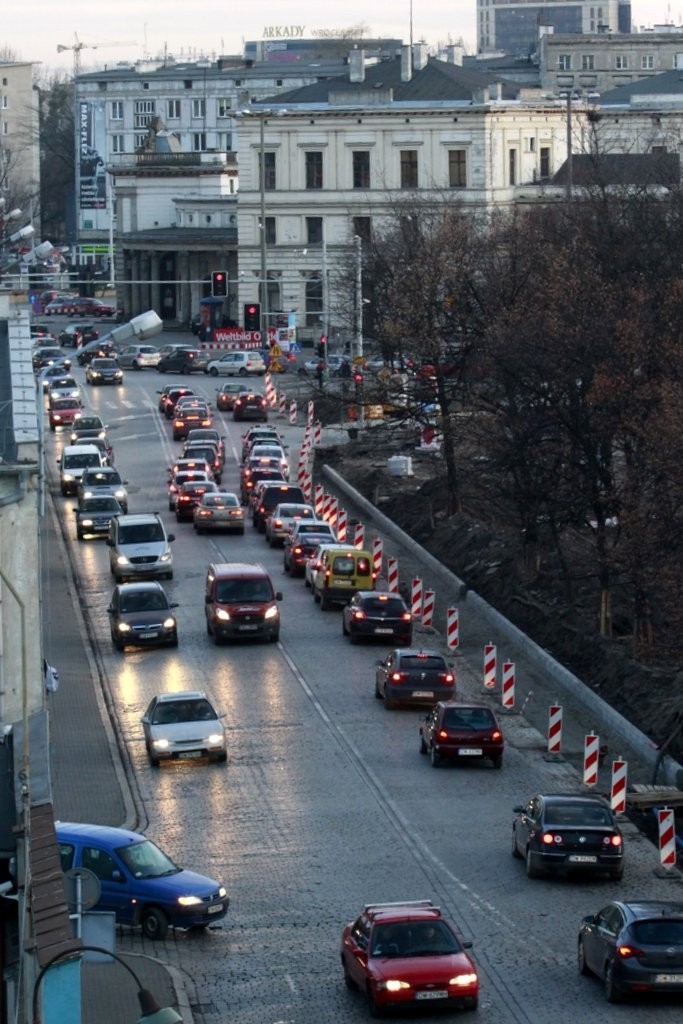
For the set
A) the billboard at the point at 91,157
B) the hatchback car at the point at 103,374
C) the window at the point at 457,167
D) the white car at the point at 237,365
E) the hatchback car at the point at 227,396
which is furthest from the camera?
the billboard at the point at 91,157

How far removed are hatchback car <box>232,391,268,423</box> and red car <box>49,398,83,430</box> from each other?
5.71 meters

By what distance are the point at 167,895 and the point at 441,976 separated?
443cm

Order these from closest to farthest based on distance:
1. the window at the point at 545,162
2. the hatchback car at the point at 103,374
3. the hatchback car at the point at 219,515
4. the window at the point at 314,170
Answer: the hatchback car at the point at 219,515
the hatchback car at the point at 103,374
the window at the point at 314,170
the window at the point at 545,162

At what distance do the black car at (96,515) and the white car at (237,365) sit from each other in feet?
119

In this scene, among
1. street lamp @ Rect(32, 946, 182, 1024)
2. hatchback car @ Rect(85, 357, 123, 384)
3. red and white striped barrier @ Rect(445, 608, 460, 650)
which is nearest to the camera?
street lamp @ Rect(32, 946, 182, 1024)

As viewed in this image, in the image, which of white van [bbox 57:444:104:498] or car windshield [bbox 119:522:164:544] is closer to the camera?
car windshield [bbox 119:522:164:544]

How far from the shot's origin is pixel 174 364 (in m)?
94.7

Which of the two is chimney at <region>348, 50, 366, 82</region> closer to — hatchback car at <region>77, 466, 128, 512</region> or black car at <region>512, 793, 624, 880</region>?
hatchback car at <region>77, 466, 128, 512</region>

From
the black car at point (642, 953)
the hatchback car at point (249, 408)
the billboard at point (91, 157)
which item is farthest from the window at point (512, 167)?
the black car at point (642, 953)

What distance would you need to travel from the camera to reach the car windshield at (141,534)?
1992 inches

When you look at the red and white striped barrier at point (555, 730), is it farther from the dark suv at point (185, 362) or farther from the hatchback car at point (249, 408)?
the dark suv at point (185, 362)

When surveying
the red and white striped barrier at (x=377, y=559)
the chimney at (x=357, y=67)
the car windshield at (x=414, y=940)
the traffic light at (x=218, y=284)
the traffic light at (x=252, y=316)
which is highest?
the chimney at (x=357, y=67)

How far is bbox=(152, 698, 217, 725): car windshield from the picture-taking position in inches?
1366

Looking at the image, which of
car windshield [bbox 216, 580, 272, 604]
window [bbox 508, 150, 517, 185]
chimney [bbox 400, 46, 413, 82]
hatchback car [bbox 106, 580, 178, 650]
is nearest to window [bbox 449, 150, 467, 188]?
window [bbox 508, 150, 517, 185]
